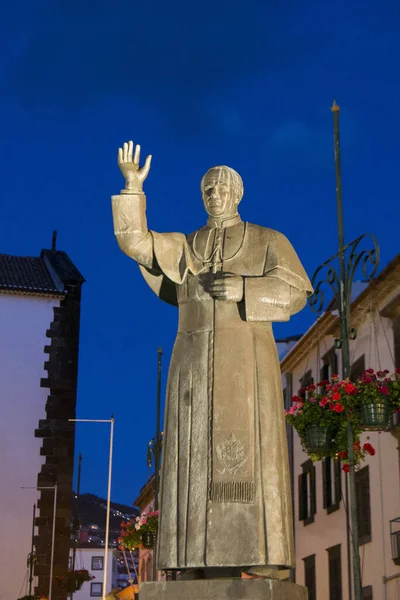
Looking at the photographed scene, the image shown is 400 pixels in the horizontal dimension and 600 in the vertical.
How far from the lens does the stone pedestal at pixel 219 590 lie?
489 cm

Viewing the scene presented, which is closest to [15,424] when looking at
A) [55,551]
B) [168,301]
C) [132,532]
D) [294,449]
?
[55,551]

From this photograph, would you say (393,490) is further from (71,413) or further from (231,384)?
(231,384)

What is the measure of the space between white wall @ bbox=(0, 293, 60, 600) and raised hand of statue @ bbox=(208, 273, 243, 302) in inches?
1201

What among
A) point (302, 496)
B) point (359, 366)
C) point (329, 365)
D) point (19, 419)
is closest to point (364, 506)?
point (359, 366)

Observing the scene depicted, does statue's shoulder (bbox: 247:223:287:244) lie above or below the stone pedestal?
above

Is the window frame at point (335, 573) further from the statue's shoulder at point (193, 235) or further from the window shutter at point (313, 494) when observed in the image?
the statue's shoulder at point (193, 235)

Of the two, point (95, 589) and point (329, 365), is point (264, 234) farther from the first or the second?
point (95, 589)

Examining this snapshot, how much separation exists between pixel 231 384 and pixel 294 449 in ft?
99.8

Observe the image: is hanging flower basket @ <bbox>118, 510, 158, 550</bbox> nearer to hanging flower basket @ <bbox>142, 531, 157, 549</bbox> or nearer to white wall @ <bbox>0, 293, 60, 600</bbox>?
hanging flower basket @ <bbox>142, 531, 157, 549</bbox>

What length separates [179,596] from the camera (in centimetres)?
500

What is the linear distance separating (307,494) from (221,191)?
28762 millimetres

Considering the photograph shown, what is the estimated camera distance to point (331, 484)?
101ft

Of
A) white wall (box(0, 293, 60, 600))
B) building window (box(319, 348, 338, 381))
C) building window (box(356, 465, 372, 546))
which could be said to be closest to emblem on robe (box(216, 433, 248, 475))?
building window (box(356, 465, 372, 546))

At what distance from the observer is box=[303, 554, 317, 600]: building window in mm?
31797
